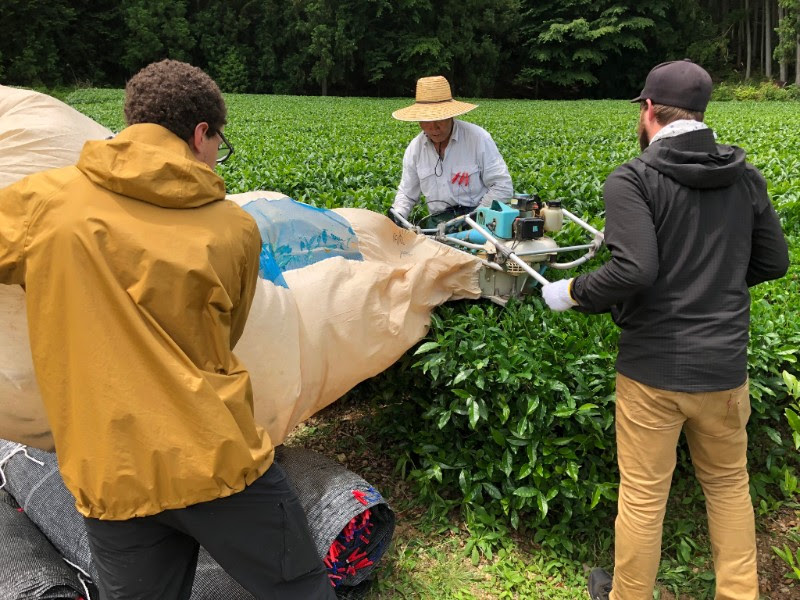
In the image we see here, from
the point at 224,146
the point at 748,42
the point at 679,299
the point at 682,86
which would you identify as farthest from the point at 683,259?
the point at 748,42

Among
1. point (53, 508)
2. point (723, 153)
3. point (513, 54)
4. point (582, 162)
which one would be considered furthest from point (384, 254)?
point (513, 54)

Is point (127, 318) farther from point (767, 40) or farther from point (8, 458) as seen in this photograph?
point (767, 40)

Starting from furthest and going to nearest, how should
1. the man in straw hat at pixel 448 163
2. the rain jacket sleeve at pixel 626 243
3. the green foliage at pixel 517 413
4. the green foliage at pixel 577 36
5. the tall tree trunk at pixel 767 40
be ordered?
the tall tree trunk at pixel 767 40 < the green foliage at pixel 577 36 < the man in straw hat at pixel 448 163 < the green foliage at pixel 517 413 < the rain jacket sleeve at pixel 626 243

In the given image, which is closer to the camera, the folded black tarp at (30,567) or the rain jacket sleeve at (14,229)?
the rain jacket sleeve at (14,229)

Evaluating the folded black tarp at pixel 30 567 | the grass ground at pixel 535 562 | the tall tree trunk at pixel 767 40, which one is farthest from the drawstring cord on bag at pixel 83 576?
the tall tree trunk at pixel 767 40

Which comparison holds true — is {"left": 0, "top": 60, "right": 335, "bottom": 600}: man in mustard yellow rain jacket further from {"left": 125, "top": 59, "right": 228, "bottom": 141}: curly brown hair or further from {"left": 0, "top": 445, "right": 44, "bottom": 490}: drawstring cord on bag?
{"left": 0, "top": 445, "right": 44, "bottom": 490}: drawstring cord on bag

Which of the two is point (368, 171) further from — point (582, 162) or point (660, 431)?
point (660, 431)

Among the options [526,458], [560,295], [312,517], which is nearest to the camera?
[560,295]

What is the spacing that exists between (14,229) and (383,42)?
4743 centimetres

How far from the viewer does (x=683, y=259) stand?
2385 mm

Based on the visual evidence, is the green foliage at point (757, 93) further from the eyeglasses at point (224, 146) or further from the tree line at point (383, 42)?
the eyeglasses at point (224, 146)

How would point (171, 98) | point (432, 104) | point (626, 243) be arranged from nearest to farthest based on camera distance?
1. point (171, 98)
2. point (626, 243)
3. point (432, 104)

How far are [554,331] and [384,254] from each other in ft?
3.10

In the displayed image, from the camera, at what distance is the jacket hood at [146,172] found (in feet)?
5.59
